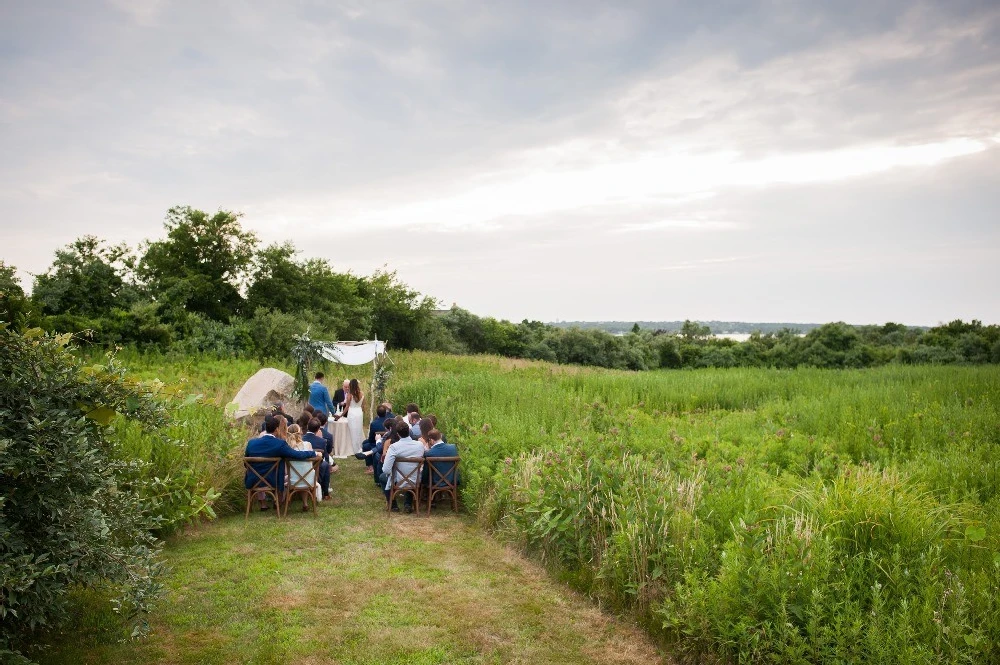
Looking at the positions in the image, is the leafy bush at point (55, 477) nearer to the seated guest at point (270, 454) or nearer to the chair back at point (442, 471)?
the seated guest at point (270, 454)

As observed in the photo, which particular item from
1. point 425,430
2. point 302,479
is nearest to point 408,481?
point 425,430

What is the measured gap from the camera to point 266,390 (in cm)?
1384

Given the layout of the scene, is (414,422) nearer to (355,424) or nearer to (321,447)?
(321,447)

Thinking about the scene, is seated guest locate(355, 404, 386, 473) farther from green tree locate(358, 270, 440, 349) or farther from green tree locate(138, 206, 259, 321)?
green tree locate(358, 270, 440, 349)

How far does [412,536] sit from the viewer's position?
7723mm

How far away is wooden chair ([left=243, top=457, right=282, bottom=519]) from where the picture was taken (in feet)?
27.3

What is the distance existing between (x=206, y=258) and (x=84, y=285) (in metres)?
7.96

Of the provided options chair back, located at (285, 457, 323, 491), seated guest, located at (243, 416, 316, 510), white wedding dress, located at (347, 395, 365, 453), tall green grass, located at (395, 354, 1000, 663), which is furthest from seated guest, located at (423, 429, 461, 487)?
white wedding dress, located at (347, 395, 365, 453)

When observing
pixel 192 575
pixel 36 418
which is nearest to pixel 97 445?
pixel 36 418

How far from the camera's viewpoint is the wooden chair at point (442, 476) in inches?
344

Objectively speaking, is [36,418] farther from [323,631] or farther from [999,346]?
[999,346]

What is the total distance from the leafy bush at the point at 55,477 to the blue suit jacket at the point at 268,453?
4.16m

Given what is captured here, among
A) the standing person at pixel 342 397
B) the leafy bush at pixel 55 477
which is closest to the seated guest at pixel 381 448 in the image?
the standing person at pixel 342 397

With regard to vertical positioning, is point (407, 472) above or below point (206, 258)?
below
